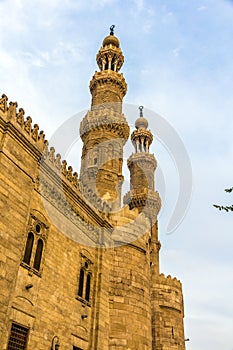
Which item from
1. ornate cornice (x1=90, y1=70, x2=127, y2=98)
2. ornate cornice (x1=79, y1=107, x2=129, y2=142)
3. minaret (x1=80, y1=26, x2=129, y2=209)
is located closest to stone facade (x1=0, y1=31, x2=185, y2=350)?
minaret (x1=80, y1=26, x2=129, y2=209)

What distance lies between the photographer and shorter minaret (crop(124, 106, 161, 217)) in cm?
2941

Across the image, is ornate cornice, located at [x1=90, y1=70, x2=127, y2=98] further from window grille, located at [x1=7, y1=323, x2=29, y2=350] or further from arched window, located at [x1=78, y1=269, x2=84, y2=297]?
window grille, located at [x1=7, y1=323, x2=29, y2=350]

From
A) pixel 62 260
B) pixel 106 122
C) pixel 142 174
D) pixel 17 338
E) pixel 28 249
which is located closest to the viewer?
pixel 17 338

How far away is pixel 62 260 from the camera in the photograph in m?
11.4

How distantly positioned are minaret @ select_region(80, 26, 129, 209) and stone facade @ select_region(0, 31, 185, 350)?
1.31 m

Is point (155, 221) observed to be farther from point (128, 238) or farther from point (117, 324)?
point (117, 324)

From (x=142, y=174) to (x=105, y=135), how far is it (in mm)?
10718

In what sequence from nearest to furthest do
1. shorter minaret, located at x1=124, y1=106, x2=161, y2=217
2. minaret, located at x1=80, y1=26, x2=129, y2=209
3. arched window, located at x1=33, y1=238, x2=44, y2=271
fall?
arched window, located at x1=33, y1=238, x2=44, y2=271
minaret, located at x1=80, y1=26, x2=129, y2=209
shorter minaret, located at x1=124, y1=106, x2=161, y2=217

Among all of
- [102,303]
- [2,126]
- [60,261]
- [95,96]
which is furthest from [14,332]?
[95,96]

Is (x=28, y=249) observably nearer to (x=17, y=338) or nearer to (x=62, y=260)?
(x=62, y=260)

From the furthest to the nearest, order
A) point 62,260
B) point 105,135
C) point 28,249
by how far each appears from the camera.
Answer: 1. point 105,135
2. point 62,260
3. point 28,249

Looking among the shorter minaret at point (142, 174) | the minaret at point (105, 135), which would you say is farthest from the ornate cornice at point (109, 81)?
the shorter minaret at point (142, 174)

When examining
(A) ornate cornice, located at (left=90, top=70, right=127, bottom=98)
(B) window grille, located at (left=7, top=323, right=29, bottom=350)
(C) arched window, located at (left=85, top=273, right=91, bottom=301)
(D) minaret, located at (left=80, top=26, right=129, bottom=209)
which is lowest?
(B) window grille, located at (left=7, top=323, right=29, bottom=350)

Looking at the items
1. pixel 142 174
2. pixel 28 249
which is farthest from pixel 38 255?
pixel 142 174
